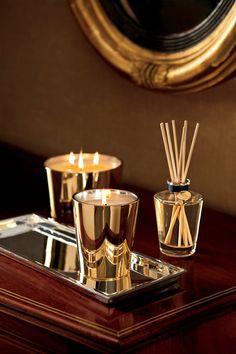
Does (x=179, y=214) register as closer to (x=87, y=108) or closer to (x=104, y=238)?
(x=104, y=238)

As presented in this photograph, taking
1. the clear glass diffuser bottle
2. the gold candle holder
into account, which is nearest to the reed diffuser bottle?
the clear glass diffuser bottle

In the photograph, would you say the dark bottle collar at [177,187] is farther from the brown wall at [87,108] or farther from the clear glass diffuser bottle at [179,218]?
the brown wall at [87,108]

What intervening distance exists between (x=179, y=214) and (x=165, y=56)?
12.8 inches

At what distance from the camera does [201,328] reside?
83 centimetres

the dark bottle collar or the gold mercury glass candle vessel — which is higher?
the dark bottle collar

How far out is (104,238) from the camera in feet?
2.85

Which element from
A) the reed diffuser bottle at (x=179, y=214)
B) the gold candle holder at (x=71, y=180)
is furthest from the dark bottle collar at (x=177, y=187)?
the gold candle holder at (x=71, y=180)

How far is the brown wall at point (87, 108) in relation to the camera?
3.82ft

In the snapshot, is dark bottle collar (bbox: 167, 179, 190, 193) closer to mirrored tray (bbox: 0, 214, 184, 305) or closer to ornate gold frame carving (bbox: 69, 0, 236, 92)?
mirrored tray (bbox: 0, 214, 184, 305)

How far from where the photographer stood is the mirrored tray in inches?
33.0

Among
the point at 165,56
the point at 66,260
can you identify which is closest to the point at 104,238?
the point at 66,260

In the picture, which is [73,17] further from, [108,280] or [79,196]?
[108,280]

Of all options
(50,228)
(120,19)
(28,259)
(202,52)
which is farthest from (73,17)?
(28,259)

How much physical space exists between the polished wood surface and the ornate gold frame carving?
29cm
